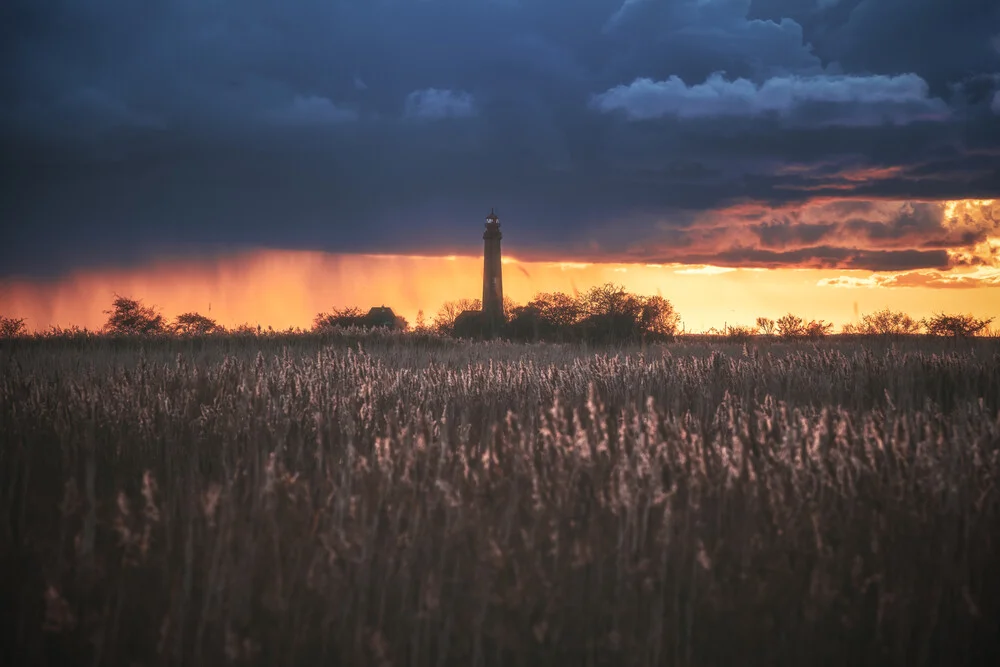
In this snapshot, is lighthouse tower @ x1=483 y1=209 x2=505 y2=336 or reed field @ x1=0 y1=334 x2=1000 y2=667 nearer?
reed field @ x1=0 y1=334 x2=1000 y2=667

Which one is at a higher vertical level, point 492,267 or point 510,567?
point 492,267

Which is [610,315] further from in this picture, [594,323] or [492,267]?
[492,267]

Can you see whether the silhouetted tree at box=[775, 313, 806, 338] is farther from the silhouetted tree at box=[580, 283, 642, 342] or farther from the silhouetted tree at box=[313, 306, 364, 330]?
the silhouetted tree at box=[313, 306, 364, 330]

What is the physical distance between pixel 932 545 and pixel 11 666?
521 cm

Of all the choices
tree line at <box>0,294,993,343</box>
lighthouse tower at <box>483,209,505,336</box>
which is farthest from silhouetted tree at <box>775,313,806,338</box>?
lighthouse tower at <box>483,209,505,336</box>

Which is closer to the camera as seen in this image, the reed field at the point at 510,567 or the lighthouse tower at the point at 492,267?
the reed field at the point at 510,567

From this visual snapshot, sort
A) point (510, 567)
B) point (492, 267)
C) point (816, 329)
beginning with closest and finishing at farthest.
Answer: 1. point (510, 567)
2. point (816, 329)
3. point (492, 267)

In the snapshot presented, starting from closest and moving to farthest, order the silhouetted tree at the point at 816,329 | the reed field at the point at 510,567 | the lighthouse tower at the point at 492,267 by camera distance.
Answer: the reed field at the point at 510,567
the silhouetted tree at the point at 816,329
the lighthouse tower at the point at 492,267

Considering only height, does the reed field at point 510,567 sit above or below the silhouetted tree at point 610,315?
below

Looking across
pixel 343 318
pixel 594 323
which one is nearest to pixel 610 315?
pixel 594 323

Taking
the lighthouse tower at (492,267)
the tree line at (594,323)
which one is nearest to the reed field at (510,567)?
the tree line at (594,323)

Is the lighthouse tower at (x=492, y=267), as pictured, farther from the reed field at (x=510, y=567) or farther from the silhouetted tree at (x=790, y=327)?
the reed field at (x=510, y=567)

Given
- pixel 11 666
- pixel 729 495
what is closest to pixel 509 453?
pixel 729 495

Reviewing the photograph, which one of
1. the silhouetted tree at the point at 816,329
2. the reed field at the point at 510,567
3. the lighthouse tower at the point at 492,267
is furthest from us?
the lighthouse tower at the point at 492,267
